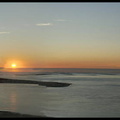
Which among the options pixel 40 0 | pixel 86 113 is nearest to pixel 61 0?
pixel 40 0

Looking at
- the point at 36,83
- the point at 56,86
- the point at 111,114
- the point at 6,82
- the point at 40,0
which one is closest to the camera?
the point at 40,0

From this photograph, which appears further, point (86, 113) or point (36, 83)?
point (36, 83)

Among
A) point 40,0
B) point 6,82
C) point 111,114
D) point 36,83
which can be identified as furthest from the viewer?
point 6,82

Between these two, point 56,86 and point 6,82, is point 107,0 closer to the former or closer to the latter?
point 56,86

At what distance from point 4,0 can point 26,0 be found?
1.36 ft

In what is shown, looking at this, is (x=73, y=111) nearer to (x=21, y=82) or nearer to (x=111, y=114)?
(x=111, y=114)

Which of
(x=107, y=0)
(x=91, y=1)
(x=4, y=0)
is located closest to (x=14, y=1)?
(x=4, y=0)

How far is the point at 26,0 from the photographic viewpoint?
4258 mm

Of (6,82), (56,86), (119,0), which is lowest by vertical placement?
(6,82)

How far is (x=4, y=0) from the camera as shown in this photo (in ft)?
14.1

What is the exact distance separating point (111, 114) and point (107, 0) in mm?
19915

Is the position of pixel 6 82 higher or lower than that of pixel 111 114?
lower

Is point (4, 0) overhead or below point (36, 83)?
overhead

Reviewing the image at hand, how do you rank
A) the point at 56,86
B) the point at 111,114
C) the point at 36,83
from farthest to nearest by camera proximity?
the point at 36,83 → the point at 56,86 → the point at 111,114
